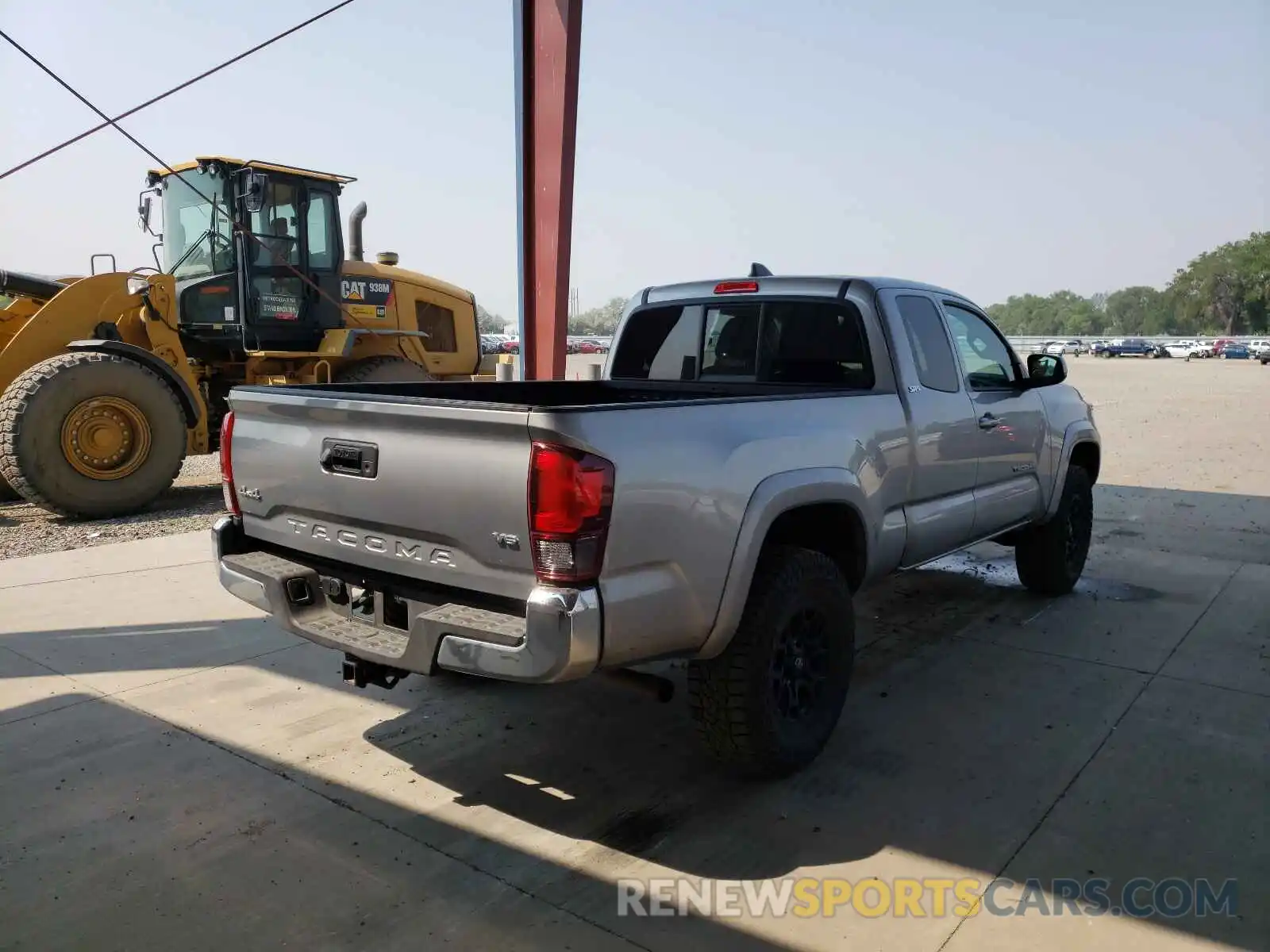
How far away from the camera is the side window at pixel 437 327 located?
13.3m

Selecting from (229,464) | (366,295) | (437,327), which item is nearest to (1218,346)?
(437,327)

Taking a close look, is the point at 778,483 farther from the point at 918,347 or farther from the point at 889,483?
the point at 918,347

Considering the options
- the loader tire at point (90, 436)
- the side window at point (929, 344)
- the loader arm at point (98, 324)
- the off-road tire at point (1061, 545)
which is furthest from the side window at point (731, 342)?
the loader arm at point (98, 324)

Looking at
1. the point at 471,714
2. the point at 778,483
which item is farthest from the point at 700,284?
the point at 471,714

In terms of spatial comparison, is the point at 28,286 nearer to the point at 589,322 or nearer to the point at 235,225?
the point at 235,225

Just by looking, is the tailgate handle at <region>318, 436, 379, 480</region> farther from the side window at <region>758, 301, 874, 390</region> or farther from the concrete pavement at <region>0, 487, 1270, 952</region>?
the side window at <region>758, 301, 874, 390</region>

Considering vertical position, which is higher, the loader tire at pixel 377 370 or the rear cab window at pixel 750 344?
the rear cab window at pixel 750 344

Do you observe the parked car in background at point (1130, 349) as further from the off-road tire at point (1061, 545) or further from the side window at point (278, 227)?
the off-road tire at point (1061, 545)

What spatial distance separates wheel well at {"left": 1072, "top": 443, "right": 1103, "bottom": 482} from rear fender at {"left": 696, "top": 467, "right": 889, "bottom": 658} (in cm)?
327

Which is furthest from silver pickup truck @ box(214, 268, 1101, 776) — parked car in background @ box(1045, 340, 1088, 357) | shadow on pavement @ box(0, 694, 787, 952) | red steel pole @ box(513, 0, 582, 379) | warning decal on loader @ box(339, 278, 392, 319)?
parked car in background @ box(1045, 340, 1088, 357)

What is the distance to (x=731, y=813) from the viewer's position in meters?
3.54

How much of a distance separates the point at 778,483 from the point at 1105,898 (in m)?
1.66

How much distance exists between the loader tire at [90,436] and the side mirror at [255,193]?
2.03m

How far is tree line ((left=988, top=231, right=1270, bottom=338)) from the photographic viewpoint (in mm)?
96938
